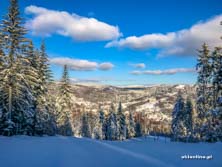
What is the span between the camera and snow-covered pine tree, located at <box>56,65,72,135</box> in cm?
4456

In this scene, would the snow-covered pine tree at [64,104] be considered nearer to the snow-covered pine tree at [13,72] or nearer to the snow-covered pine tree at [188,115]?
the snow-covered pine tree at [13,72]

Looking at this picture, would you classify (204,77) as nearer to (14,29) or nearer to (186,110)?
(186,110)

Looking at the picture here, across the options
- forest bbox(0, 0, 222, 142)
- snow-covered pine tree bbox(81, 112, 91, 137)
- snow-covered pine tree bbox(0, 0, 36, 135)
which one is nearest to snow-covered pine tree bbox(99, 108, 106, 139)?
snow-covered pine tree bbox(81, 112, 91, 137)

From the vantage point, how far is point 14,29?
25.6 metres

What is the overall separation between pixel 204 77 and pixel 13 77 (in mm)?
25182

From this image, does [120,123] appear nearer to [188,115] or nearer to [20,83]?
[188,115]

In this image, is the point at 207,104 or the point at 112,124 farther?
the point at 112,124

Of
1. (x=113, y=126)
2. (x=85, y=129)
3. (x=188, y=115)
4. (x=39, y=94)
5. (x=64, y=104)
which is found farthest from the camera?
(x=85, y=129)

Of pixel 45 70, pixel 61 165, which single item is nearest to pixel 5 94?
pixel 45 70

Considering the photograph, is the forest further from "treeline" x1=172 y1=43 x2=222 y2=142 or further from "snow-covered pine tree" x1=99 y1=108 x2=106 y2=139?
"snow-covered pine tree" x1=99 y1=108 x2=106 y2=139

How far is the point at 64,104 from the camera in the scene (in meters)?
44.8

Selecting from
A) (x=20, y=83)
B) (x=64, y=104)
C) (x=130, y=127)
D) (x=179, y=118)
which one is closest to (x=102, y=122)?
(x=130, y=127)

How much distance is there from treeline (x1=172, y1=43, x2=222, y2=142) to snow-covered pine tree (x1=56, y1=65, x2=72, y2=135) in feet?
75.3

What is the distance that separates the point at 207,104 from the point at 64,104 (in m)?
25.1
